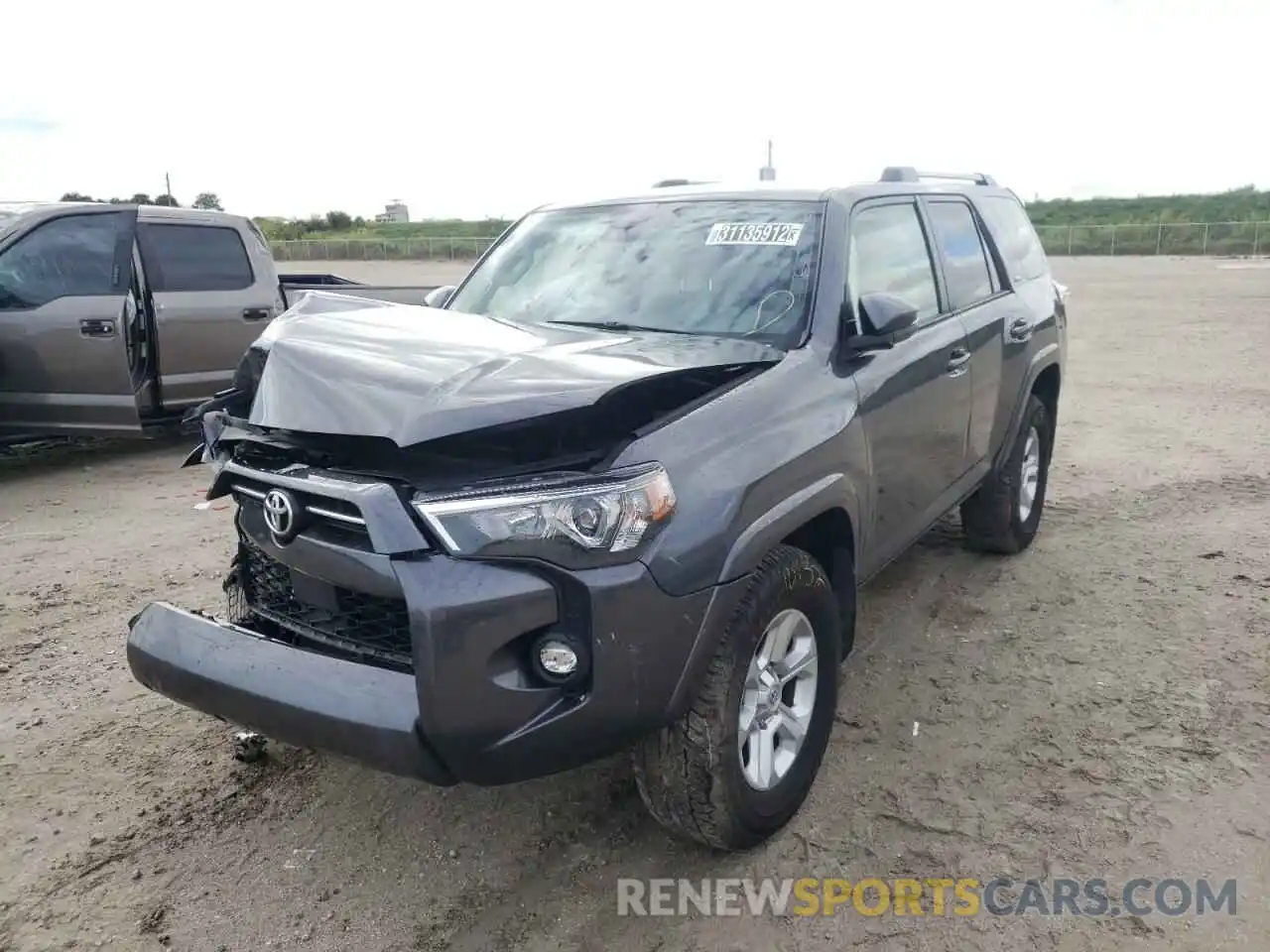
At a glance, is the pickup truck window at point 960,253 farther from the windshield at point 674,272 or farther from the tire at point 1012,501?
the windshield at point 674,272

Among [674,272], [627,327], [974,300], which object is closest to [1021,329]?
[974,300]

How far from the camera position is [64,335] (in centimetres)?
712

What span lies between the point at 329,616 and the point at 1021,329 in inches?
149

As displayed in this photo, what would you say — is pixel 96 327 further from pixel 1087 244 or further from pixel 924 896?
pixel 1087 244

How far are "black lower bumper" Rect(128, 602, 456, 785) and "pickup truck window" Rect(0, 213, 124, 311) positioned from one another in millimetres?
5236

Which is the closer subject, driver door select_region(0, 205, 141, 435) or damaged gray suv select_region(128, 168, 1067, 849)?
damaged gray suv select_region(128, 168, 1067, 849)

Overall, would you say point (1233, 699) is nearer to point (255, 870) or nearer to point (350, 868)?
point (350, 868)

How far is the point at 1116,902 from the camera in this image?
2832 mm

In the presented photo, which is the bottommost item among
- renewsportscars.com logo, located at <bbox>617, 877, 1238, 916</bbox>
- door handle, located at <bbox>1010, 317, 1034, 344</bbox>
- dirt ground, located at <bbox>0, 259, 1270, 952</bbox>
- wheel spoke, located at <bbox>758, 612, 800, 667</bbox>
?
renewsportscars.com logo, located at <bbox>617, 877, 1238, 916</bbox>

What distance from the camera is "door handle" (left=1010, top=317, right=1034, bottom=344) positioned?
509 cm

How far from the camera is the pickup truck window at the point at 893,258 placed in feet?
12.6

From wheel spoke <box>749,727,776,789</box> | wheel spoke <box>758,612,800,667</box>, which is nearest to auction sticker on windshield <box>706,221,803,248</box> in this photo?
wheel spoke <box>758,612,800,667</box>

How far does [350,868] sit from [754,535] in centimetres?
151

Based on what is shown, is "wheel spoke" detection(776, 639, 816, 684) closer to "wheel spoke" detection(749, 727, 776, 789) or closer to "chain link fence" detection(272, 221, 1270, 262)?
"wheel spoke" detection(749, 727, 776, 789)
